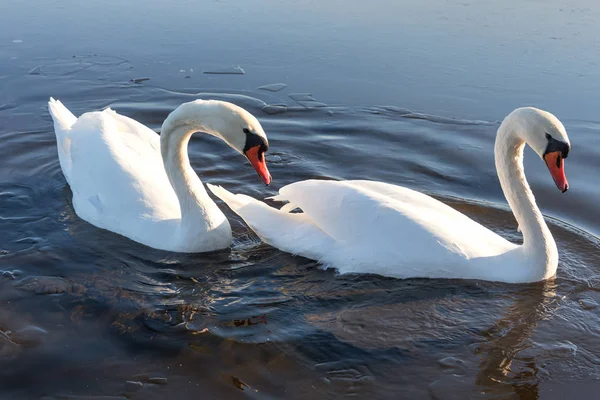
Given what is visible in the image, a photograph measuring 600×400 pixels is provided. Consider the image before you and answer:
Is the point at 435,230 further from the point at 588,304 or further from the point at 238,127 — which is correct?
the point at 238,127

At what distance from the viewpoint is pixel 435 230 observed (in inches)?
229

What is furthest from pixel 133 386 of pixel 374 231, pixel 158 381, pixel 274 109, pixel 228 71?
pixel 228 71

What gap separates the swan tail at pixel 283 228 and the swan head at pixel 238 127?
82 centimetres

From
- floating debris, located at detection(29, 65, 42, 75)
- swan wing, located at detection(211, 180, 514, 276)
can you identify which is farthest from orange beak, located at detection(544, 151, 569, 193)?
floating debris, located at detection(29, 65, 42, 75)

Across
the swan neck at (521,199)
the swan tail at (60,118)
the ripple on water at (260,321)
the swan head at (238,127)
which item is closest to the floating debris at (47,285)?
the ripple on water at (260,321)

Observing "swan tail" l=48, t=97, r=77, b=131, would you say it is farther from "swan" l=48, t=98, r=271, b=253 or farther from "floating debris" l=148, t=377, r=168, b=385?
"floating debris" l=148, t=377, r=168, b=385

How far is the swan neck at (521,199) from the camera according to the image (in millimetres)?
5875

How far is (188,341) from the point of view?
508 cm

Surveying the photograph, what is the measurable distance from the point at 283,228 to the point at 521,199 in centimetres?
216

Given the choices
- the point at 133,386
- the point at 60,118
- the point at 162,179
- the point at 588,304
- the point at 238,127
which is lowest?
the point at 133,386

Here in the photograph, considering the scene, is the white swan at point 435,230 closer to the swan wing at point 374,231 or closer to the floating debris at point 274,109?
the swan wing at point 374,231

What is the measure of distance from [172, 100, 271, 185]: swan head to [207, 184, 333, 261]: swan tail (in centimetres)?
82

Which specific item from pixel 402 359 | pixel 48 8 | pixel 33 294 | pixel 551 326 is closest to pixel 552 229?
pixel 551 326

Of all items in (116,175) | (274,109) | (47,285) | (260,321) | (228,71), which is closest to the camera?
(260,321)
